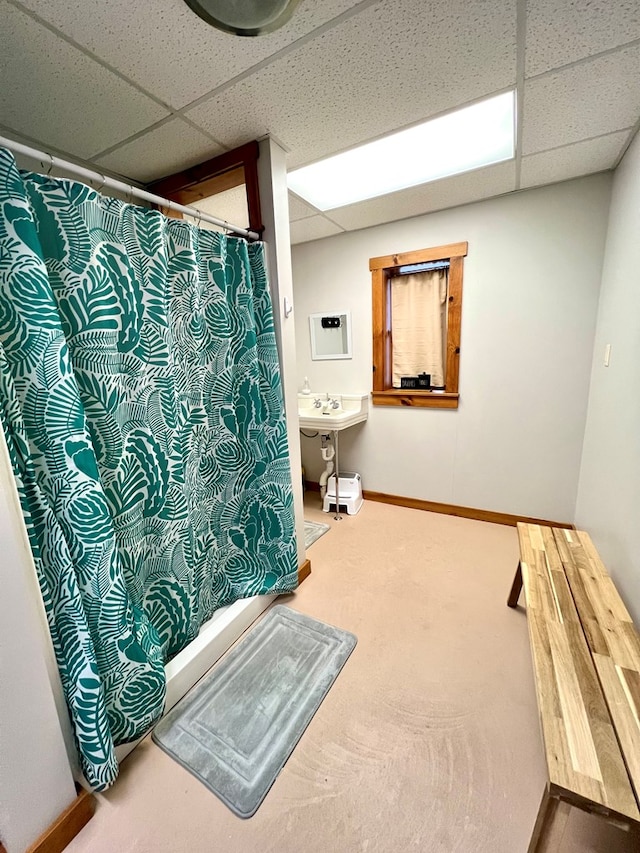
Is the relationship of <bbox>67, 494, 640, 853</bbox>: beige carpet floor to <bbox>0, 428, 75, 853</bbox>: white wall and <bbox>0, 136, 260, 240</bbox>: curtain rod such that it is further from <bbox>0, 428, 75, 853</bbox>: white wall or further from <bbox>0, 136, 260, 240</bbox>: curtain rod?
<bbox>0, 136, 260, 240</bbox>: curtain rod

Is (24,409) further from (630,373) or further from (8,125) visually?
(630,373)

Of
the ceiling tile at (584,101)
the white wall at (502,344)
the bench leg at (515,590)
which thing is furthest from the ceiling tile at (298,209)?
the bench leg at (515,590)

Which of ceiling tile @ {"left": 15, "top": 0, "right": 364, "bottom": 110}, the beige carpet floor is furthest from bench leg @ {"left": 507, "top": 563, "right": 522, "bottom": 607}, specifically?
ceiling tile @ {"left": 15, "top": 0, "right": 364, "bottom": 110}

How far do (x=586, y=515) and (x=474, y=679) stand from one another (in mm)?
1243

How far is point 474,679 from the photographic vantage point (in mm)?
1409

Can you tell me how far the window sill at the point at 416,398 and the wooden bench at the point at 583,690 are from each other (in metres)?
1.37

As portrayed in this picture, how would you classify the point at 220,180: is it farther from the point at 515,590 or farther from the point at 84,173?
the point at 515,590

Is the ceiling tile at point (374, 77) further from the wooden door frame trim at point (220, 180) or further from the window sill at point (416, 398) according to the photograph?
the window sill at point (416, 398)

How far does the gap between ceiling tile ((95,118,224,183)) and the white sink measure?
1.68 m

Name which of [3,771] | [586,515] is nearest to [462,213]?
[586,515]

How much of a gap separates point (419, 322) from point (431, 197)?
83 centimetres

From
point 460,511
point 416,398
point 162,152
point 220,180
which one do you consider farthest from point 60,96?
point 460,511

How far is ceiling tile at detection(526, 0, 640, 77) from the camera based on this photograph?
0.98 m

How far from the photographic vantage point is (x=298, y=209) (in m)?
2.27
